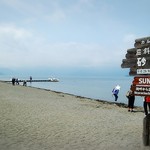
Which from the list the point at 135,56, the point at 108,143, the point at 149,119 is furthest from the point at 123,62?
the point at 108,143

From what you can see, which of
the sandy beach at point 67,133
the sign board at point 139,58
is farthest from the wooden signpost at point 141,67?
the sandy beach at point 67,133

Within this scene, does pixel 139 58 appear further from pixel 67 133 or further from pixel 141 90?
pixel 67 133

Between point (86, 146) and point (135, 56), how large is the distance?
3.23 metres

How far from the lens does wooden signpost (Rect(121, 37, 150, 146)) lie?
915cm

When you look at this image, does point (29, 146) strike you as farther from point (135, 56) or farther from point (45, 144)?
point (135, 56)

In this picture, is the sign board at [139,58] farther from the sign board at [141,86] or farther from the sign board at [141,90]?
the sign board at [141,90]

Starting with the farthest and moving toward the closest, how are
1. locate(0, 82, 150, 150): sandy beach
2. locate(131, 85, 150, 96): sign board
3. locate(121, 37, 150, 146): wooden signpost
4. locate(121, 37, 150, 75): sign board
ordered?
1. locate(0, 82, 150, 150): sandy beach
2. locate(121, 37, 150, 75): sign board
3. locate(121, 37, 150, 146): wooden signpost
4. locate(131, 85, 150, 96): sign board

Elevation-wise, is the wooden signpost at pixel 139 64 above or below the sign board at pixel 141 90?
above

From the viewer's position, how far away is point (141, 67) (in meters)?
9.38

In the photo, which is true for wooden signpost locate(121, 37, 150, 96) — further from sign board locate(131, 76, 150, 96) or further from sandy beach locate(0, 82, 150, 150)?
sandy beach locate(0, 82, 150, 150)

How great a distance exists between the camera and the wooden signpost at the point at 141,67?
9148mm

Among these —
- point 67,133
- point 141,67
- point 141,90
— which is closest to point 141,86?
point 141,90

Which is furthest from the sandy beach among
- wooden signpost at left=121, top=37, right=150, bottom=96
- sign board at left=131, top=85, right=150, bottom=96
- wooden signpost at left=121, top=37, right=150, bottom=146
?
wooden signpost at left=121, top=37, right=150, bottom=96

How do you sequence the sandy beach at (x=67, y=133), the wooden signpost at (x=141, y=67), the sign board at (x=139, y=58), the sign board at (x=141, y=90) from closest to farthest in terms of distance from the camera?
1. the sign board at (x=141, y=90)
2. the wooden signpost at (x=141, y=67)
3. the sign board at (x=139, y=58)
4. the sandy beach at (x=67, y=133)
